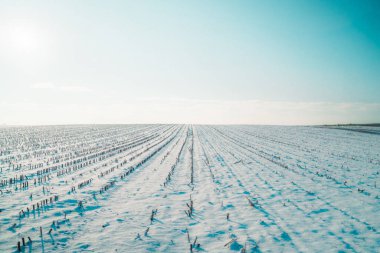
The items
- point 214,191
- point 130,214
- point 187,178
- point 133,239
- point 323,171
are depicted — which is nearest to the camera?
point 133,239

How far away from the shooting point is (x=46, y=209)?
7547mm

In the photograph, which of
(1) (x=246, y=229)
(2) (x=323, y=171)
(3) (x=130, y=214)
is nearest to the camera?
(1) (x=246, y=229)

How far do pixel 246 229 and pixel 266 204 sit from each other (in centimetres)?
221

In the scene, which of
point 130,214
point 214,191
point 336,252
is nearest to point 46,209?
point 130,214

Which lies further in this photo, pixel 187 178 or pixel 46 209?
pixel 187 178

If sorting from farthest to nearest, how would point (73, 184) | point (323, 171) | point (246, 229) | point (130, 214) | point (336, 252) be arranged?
point (323, 171) → point (73, 184) → point (130, 214) → point (246, 229) → point (336, 252)

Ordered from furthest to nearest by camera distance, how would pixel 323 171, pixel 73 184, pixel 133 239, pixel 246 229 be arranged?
pixel 323 171 < pixel 73 184 < pixel 246 229 < pixel 133 239

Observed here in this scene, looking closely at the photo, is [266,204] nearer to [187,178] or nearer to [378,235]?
[378,235]

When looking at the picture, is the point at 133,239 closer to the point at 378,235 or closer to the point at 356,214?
the point at 378,235

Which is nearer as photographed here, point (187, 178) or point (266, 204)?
point (266, 204)

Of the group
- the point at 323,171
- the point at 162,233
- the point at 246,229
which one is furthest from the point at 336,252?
the point at 323,171

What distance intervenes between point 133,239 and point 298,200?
20.2ft

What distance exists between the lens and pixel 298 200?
28.6 feet

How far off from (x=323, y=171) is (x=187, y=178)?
8.08 m
